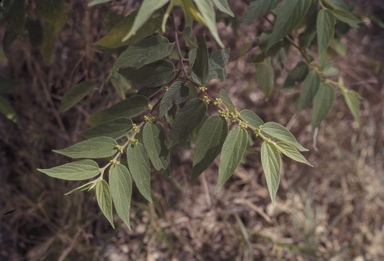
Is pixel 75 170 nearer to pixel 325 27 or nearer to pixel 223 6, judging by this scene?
pixel 223 6

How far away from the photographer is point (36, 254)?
4.96ft

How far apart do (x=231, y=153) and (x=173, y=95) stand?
0.20 metres

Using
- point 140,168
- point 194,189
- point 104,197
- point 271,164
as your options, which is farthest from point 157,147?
point 194,189

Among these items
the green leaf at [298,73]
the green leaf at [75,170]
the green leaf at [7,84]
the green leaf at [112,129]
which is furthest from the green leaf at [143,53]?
the green leaf at [7,84]

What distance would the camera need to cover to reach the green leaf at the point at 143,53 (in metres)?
0.67

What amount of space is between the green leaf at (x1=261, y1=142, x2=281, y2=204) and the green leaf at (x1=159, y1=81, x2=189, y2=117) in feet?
0.76

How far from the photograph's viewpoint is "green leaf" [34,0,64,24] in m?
0.82

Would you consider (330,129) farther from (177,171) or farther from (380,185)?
(177,171)

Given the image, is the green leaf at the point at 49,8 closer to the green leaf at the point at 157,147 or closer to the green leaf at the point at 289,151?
the green leaf at the point at 157,147

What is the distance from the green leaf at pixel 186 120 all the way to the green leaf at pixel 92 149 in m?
0.14

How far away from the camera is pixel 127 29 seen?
66cm

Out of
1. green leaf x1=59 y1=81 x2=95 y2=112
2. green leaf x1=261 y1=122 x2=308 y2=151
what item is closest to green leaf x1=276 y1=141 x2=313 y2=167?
green leaf x1=261 y1=122 x2=308 y2=151

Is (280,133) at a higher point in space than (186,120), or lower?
lower

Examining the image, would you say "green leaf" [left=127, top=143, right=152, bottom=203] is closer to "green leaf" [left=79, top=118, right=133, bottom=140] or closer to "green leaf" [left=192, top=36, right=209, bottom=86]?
"green leaf" [left=79, top=118, right=133, bottom=140]
